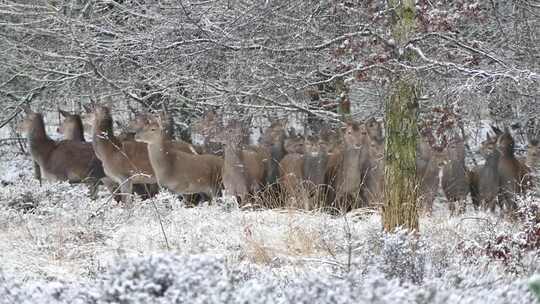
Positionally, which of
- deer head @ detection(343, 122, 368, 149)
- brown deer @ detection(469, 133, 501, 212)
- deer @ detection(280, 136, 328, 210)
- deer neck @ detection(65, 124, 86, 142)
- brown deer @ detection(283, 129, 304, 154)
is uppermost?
deer neck @ detection(65, 124, 86, 142)

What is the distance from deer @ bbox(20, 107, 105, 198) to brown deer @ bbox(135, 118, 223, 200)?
1766mm

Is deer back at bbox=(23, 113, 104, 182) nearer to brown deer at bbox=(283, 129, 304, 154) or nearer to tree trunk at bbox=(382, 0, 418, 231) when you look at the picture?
brown deer at bbox=(283, 129, 304, 154)

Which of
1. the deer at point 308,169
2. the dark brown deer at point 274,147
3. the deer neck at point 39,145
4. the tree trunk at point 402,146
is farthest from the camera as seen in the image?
the deer neck at point 39,145

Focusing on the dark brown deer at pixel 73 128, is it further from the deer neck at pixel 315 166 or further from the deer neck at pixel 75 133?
the deer neck at pixel 315 166

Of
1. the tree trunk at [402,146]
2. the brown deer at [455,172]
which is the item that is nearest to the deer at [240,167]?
the brown deer at [455,172]

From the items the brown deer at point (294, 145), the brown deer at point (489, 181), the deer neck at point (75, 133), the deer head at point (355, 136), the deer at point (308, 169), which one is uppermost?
the deer neck at point (75, 133)

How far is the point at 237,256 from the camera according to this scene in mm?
7691

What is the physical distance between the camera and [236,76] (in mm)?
13250

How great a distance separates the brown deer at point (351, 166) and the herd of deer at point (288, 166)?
0.01m

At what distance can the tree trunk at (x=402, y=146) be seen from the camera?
8062mm

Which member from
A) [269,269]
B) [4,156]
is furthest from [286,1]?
[4,156]

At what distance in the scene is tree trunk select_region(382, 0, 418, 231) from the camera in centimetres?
806

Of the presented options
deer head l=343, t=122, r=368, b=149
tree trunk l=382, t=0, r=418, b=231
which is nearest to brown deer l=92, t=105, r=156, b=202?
deer head l=343, t=122, r=368, b=149

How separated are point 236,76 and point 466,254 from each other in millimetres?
6857
